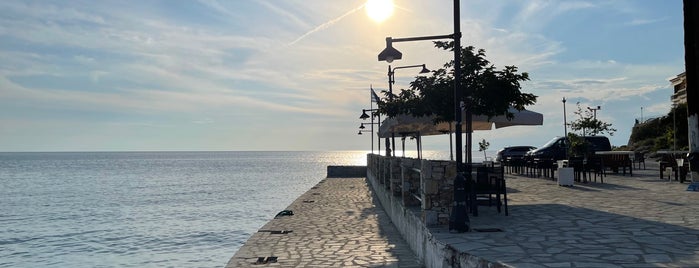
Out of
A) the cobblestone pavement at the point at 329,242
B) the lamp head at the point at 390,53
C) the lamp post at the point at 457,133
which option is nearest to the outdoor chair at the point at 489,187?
the lamp post at the point at 457,133

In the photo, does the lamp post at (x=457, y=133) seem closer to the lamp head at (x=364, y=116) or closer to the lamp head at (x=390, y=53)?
the lamp head at (x=390, y=53)

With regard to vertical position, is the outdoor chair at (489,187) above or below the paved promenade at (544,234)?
above

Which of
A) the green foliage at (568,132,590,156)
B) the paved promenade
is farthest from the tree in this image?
the green foliage at (568,132,590,156)

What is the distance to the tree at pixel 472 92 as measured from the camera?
1404 centimetres

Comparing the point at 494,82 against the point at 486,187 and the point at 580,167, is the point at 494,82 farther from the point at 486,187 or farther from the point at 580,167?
the point at 580,167

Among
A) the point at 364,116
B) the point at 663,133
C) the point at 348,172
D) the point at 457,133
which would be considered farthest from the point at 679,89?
the point at 457,133

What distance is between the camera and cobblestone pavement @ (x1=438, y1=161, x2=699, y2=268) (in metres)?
6.02

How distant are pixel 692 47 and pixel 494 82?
165 inches

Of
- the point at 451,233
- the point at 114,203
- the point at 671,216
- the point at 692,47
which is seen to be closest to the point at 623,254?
the point at 451,233

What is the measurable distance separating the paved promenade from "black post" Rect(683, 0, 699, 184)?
44.5 inches

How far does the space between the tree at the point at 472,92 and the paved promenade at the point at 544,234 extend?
7.67 feet

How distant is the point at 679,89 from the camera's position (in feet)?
195

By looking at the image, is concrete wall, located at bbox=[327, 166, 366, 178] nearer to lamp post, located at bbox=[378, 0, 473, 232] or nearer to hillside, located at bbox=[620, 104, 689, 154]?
hillside, located at bbox=[620, 104, 689, 154]

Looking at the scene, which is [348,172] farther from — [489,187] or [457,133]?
[457,133]
